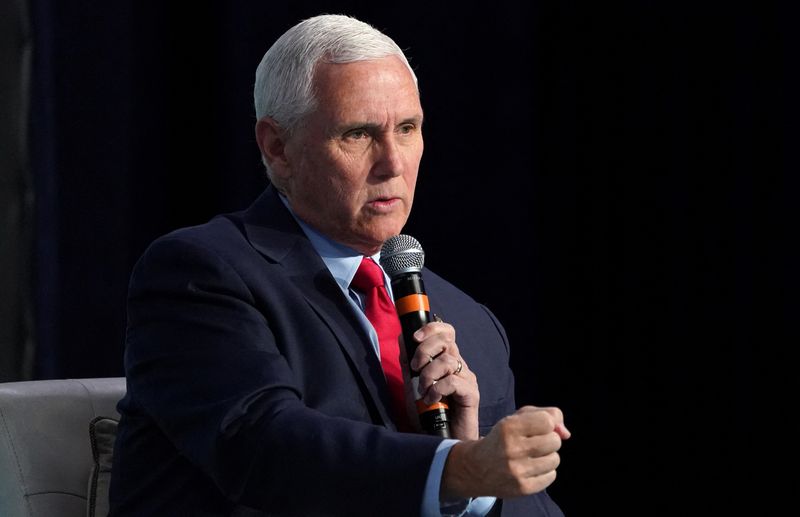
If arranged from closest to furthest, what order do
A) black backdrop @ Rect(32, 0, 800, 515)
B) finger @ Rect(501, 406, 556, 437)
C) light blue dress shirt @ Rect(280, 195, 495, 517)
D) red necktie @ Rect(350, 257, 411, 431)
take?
finger @ Rect(501, 406, 556, 437) < light blue dress shirt @ Rect(280, 195, 495, 517) < red necktie @ Rect(350, 257, 411, 431) < black backdrop @ Rect(32, 0, 800, 515)

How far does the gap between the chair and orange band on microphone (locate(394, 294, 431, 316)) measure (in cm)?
58

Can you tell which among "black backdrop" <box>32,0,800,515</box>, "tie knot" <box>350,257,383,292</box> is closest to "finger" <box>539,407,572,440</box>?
"tie knot" <box>350,257,383,292</box>

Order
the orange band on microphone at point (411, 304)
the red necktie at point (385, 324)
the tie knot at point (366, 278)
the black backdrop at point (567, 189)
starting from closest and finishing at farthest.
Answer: the orange band on microphone at point (411, 304), the red necktie at point (385, 324), the tie knot at point (366, 278), the black backdrop at point (567, 189)

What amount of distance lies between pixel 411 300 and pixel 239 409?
272 mm

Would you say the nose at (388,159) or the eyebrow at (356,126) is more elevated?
the eyebrow at (356,126)

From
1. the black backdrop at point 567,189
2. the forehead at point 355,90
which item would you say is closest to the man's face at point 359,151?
the forehead at point 355,90

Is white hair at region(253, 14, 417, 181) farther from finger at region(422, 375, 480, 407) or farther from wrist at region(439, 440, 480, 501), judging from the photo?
wrist at region(439, 440, 480, 501)

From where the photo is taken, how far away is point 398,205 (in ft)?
5.42

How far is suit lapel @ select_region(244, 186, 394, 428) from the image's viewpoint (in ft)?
4.99

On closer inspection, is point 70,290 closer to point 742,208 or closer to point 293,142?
point 293,142

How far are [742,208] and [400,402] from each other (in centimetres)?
133

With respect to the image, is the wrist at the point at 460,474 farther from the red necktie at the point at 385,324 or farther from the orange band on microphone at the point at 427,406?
the red necktie at the point at 385,324

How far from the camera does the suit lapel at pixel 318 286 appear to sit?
4.99ft

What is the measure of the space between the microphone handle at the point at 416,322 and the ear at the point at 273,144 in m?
0.34
